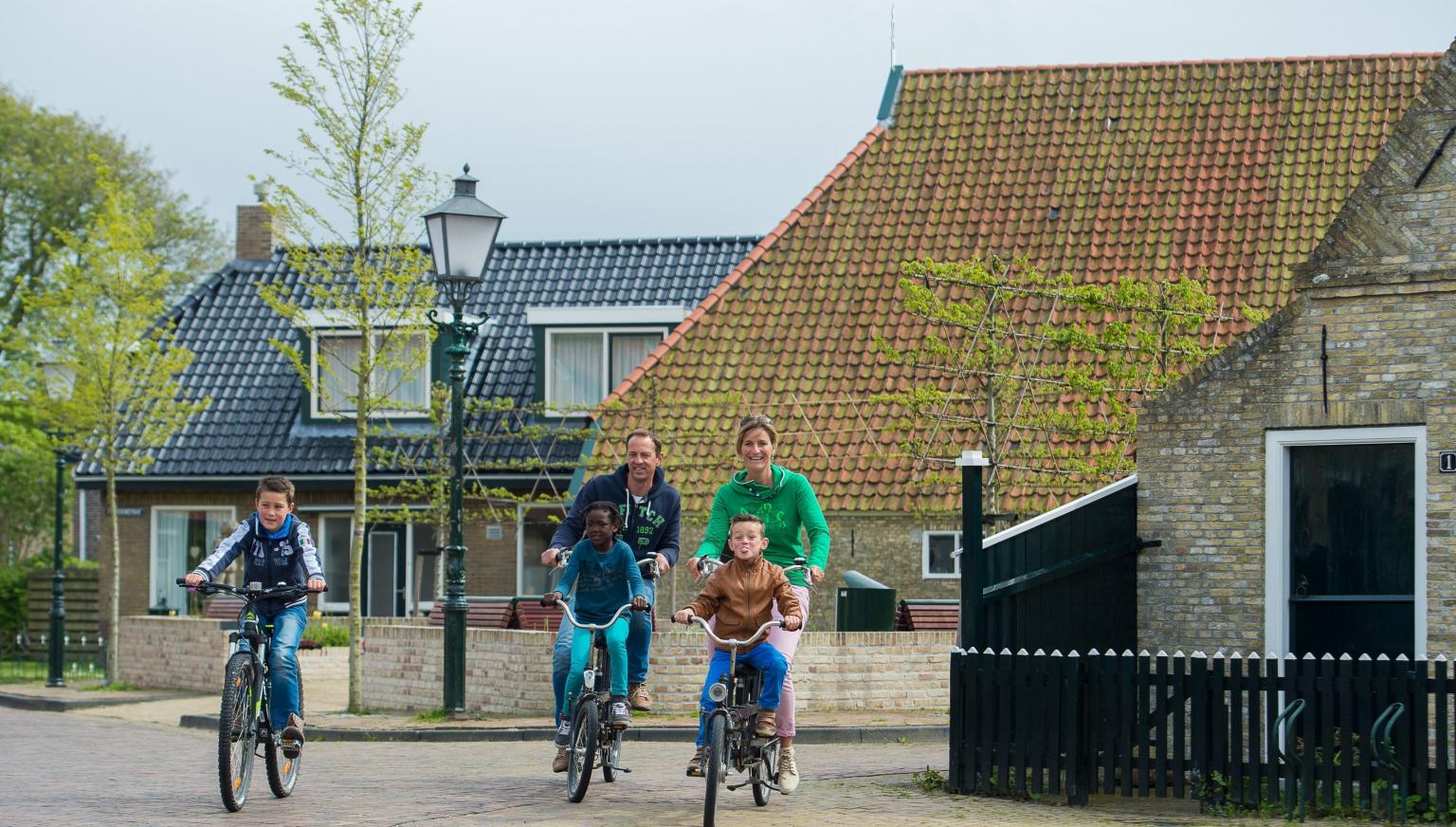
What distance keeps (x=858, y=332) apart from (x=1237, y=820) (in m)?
13.7

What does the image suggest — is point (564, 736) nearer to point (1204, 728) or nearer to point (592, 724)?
point (592, 724)

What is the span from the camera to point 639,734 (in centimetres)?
1548

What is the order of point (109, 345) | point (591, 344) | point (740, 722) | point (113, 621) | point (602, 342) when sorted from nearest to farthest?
point (740, 722)
point (113, 621)
point (109, 345)
point (602, 342)
point (591, 344)

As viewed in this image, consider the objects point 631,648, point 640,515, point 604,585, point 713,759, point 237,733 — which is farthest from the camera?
point 640,515

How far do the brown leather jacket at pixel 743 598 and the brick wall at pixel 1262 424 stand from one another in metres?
3.70

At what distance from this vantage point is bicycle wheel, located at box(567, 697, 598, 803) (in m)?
10.4

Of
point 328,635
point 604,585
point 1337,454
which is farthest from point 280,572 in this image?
point 328,635

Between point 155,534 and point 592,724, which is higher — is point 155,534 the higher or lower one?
the higher one

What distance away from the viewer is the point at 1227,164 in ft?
78.5

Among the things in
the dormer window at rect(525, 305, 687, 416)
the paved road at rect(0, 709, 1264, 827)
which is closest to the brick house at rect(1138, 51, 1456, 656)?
the paved road at rect(0, 709, 1264, 827)

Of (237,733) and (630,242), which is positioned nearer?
(237,733)

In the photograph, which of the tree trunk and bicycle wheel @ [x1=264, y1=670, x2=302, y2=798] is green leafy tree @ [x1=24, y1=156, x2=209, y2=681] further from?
bicycle wheel @ [x1=264, y1=670, x2=302, y2=798]

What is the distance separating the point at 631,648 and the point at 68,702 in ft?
40.9

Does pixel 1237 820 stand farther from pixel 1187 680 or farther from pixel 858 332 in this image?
pixel 858 332
